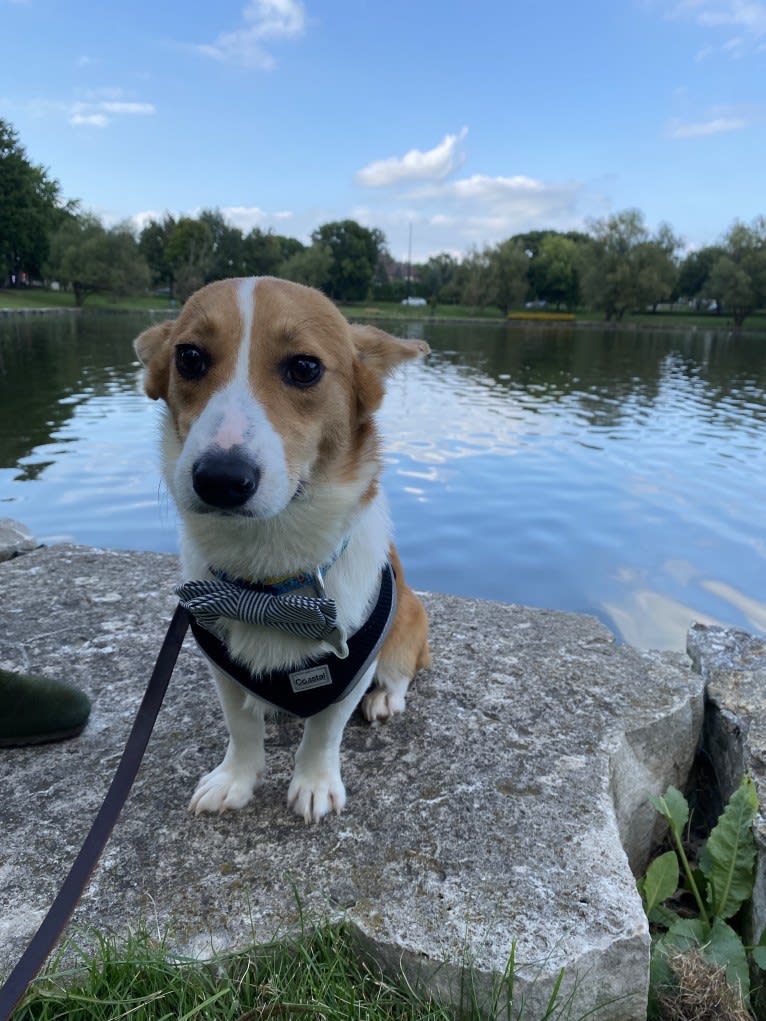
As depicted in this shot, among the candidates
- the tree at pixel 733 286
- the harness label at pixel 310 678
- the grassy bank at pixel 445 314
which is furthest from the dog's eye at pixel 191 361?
the tree at pixel 733 286

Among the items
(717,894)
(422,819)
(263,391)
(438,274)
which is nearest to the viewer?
(263,391)

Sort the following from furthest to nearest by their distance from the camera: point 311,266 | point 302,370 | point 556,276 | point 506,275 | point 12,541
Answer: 1. point 556,276
2. point 311,266
3. point 506,275
4. point 12,541
5. point 302,370

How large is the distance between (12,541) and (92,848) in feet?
12.4

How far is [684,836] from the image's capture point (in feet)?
9.45

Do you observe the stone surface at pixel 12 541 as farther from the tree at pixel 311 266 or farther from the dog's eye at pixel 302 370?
the tree at pixel 311 266

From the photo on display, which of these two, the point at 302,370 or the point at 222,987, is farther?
the point at 302,370

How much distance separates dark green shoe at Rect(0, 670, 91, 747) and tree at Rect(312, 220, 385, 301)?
89460 millimetres

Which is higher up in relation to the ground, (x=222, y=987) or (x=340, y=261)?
(x=340, y=261)

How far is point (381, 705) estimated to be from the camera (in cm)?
267

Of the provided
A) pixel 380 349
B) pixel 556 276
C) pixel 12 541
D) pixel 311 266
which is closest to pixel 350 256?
pixel 311 266

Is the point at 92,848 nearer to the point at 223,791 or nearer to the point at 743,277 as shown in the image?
the point at 223,791

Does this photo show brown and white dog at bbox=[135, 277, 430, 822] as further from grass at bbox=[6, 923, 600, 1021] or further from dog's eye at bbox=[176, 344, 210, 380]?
grass at bbox=[6, 923, 600, 1021]

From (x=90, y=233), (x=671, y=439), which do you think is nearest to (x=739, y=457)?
(x=671, y=439)

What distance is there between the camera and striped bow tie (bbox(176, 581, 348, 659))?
198cm
